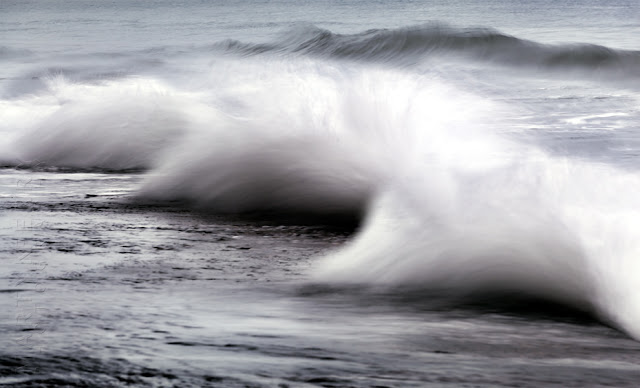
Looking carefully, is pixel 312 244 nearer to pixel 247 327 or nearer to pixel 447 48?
pixel 247 327

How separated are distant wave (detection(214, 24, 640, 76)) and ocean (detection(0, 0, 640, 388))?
1101 cm

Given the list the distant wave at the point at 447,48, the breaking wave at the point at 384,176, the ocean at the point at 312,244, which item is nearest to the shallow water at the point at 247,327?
the ocean at the point at 312,244

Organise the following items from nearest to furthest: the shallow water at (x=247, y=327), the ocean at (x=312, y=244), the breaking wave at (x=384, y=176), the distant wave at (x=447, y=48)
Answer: the shallow water at (x=247, y=327), the ocean at (x=312, y=244), the breaking wave at (x=384, y=176), the distant wave at (x=447, y=48)

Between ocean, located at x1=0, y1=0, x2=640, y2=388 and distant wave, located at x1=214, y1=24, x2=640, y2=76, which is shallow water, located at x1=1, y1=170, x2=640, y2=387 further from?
distant wave, located at x1=214, y1=24, x2=640, y2=76

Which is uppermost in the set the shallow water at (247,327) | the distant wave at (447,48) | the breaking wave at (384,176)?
the distant wave at (447,48)

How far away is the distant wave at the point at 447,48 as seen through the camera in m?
23.0

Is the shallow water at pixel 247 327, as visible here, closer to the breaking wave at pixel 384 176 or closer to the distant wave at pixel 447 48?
the breaking wave at pixel 384 176

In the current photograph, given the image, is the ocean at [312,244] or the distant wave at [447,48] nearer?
the ocean at [312,244]

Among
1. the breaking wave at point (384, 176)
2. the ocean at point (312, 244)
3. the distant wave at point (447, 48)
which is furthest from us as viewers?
the distant wave at point (447, 48)

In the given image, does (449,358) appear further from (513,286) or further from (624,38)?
(624,38)

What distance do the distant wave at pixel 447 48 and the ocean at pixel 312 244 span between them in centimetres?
1101

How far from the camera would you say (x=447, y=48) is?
27.1m

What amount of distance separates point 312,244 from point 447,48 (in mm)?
22186

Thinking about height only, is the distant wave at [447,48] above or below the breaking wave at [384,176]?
above
